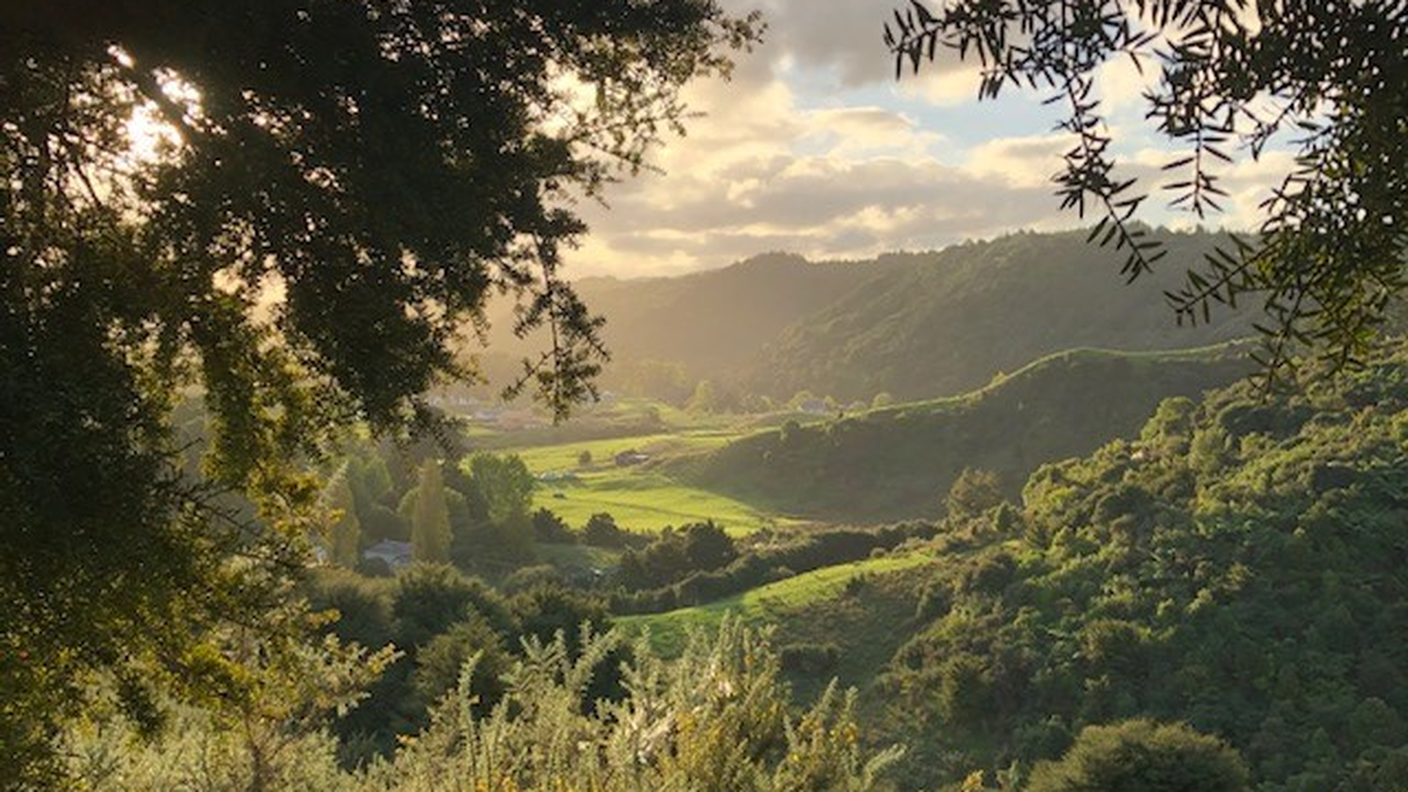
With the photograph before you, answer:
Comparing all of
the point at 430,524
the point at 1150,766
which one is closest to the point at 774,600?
the point at 430,524

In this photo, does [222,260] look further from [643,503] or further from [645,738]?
[643,503]

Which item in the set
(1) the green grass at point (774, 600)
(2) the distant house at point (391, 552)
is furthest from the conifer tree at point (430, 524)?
(1) the green grass at point (774, 600)

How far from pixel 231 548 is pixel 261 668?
140 cm

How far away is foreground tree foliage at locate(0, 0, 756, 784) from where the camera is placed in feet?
14.0

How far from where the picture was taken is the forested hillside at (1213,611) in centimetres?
2952

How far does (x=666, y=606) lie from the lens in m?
54.6

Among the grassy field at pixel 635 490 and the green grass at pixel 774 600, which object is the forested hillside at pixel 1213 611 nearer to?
the green grass at pixel 774 600

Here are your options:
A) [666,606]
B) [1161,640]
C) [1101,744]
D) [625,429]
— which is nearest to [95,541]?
[1101,744]

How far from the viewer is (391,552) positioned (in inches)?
2633

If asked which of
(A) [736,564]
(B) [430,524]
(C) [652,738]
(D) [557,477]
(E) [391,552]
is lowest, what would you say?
(D) [557,477]

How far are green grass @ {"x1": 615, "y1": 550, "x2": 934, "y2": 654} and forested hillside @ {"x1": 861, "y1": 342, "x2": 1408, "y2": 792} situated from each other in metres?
5.08

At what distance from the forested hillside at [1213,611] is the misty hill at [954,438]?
3091 cm

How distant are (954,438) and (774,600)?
1926 inches

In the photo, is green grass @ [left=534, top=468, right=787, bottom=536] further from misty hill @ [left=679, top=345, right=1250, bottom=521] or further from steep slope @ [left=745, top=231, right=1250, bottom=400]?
steep slope @ [left=745, top=231, right=1250, bottom=400]
